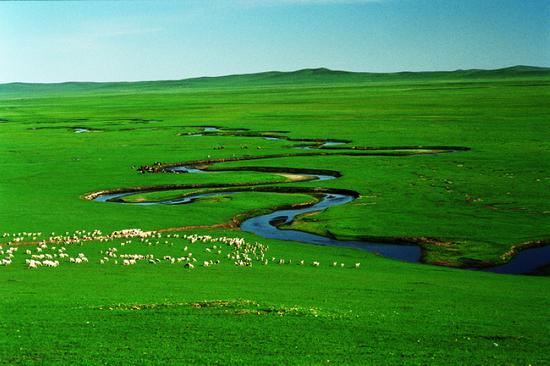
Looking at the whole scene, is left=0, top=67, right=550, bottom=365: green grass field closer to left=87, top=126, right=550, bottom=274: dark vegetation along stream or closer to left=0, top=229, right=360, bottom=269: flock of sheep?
left=0, top=229, right=360, bottom=269: flock of sheep

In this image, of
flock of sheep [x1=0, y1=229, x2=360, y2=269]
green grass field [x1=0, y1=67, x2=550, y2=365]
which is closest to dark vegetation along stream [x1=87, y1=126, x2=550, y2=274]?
green grass field [x1=0, y1=67, x2=550, y2=365]

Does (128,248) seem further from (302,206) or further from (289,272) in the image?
(302,206)

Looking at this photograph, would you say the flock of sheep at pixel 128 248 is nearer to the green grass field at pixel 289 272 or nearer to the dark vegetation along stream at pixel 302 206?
the green grass field at pixel 289 272

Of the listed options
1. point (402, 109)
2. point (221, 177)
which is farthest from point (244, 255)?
point (402, 109)

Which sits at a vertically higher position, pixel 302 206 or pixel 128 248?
pixel 128 248

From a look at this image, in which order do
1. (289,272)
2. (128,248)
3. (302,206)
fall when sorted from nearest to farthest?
(289,272) < (128,248) < (302,206)

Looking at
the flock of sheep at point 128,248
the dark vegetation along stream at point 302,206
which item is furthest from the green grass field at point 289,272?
the dark vegetation along stream at point 302,206

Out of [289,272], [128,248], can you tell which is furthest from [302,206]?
[289,272]

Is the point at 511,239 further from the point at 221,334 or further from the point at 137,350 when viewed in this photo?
the point at 137,350
